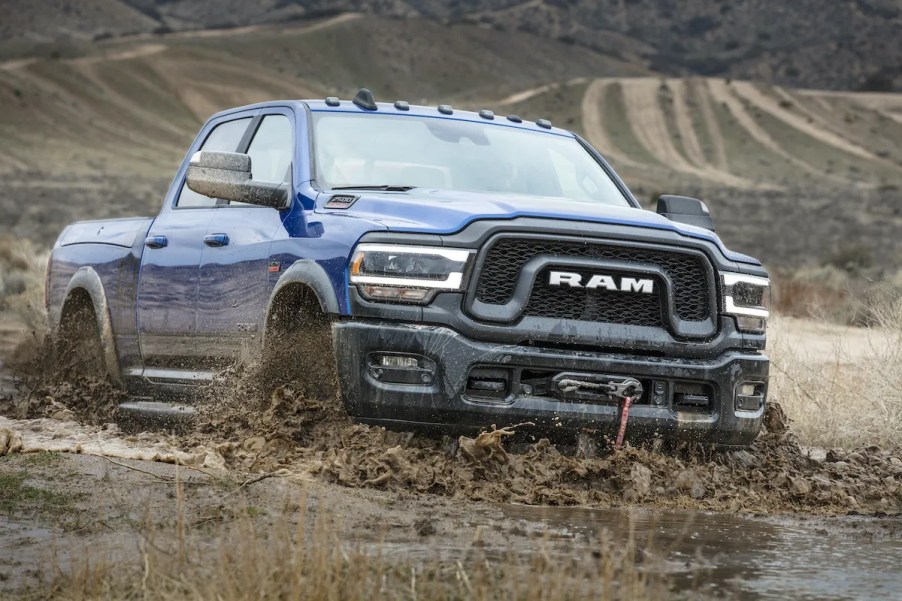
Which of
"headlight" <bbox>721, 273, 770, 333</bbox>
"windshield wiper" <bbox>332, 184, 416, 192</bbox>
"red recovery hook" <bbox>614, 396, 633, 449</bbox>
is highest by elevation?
"windshield wiper" <bbox>332, 184, 416, 192</bbox>

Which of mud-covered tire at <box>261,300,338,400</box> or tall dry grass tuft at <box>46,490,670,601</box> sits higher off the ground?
mud-covered tire at <box>261,300,338,400</box>

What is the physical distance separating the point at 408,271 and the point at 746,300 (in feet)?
5.44

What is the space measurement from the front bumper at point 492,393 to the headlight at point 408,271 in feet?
0.44

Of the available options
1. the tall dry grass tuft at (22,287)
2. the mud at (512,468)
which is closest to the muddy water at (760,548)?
the mud at (512,468)

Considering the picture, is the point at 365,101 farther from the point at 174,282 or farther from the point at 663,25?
the point at 663,25

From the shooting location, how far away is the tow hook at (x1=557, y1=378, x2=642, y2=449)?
6.61m

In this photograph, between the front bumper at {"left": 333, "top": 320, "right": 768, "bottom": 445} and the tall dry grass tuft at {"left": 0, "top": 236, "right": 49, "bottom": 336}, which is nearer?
the front bumper at {"left": 333, "top": 320, "right": 768, "bottom": 445}

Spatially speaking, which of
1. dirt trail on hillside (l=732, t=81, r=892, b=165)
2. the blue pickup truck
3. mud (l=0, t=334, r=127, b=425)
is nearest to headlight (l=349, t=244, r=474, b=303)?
the blue pickup truck

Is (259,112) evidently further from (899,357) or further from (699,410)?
(899,357)

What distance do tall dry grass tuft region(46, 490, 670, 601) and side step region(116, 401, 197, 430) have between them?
9.86 ft

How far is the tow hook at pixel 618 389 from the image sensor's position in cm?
661

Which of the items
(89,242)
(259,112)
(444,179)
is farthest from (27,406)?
(444,179)

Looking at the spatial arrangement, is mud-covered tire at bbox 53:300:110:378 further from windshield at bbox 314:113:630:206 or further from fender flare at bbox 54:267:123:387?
windshield at bbox 314:113:630:206

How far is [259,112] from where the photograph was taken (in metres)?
8.72
